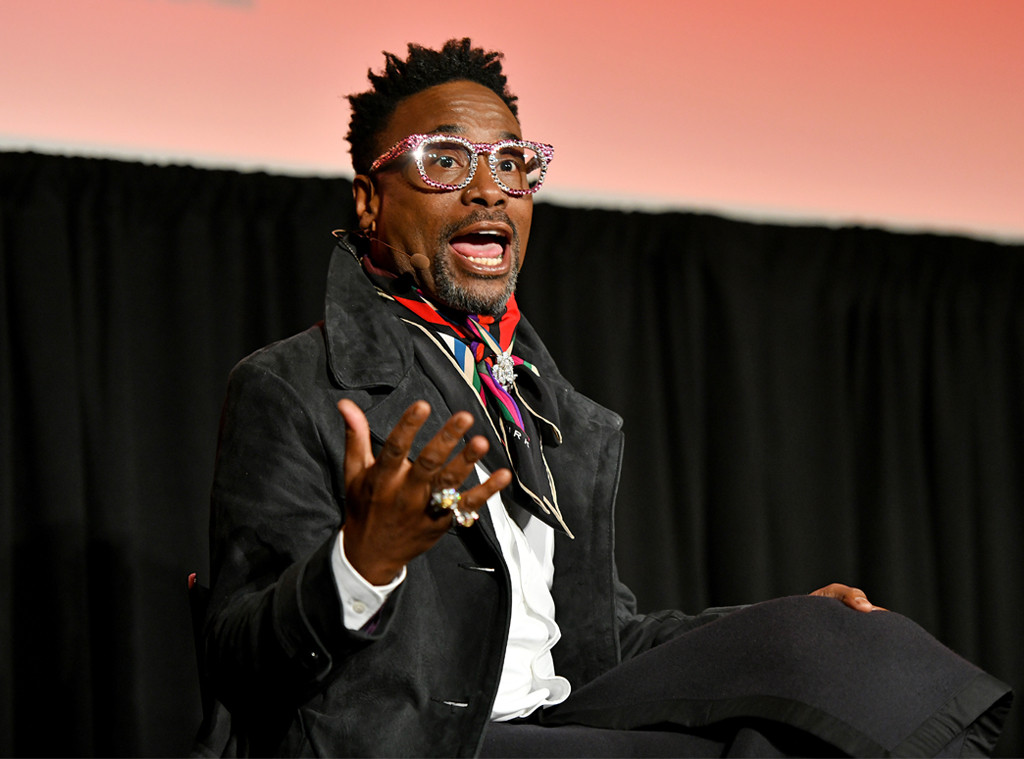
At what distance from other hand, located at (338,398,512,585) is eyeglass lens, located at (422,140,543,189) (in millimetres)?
646

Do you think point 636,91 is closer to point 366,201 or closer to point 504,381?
point 366,201

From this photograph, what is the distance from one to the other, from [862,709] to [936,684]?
10 cm

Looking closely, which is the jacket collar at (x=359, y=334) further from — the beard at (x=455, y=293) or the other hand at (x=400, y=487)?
the other hand at (x=400, y=487)

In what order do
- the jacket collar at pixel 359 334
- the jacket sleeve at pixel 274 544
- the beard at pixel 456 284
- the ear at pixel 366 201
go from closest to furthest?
the jacket sleeve at pixel 274 544
the jacket collar at pixel 359 334
the beard at pixel 456 284
the ear at pixel 366 201

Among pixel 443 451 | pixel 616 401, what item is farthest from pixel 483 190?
pixel 616 401

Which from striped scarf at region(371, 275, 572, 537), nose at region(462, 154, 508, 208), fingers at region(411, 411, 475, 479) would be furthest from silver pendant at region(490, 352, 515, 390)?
fingers at region(411, 411, 475, 479)

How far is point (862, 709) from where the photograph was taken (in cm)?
132

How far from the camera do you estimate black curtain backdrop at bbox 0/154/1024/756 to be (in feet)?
9.31

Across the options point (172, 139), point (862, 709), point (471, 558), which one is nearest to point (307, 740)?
point (471, 558)

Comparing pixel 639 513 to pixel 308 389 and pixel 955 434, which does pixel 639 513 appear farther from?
pixel 308 389

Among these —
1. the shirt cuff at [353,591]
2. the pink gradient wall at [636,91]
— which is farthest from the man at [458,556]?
the pink gradient wall at [636,91]

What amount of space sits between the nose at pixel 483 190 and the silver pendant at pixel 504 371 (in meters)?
0.23

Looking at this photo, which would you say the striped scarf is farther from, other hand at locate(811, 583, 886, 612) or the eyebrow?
other hand at locate(811, 583, 886, 612)

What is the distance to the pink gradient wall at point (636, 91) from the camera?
2.92m
